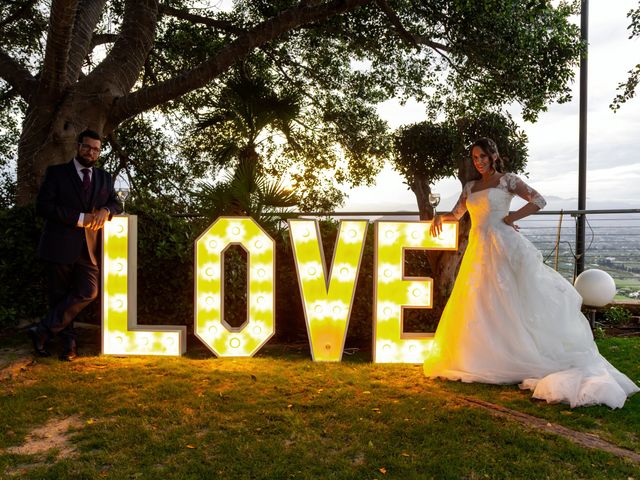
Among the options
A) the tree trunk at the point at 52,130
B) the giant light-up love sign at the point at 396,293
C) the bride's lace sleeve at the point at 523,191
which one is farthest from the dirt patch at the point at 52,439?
the bride's lace sleeve at the point at 523,191

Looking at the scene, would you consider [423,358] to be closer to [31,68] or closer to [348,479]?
[348,479]

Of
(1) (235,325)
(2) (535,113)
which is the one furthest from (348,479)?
(2) (535,113)

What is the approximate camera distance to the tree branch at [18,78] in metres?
8.31

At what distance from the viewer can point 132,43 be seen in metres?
8.82

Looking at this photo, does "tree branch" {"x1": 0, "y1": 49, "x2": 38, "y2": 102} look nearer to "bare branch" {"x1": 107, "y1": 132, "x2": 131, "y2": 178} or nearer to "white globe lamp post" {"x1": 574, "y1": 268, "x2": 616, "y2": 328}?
"bare branch" {"x1": 107, "y1": 132, "x2": 131, "y2": 178}

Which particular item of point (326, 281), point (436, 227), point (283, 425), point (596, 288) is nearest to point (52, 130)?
→ point (326, 281)

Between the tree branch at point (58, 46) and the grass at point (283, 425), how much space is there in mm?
4187

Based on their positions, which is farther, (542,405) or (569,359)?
(569,359)

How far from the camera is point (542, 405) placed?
4680 mm

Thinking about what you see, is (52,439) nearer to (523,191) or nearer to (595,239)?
(523,191)

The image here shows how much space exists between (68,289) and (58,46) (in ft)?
11.4

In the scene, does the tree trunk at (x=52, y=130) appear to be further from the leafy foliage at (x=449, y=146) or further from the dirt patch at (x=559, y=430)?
the dirt patch at (x=559, y=430)

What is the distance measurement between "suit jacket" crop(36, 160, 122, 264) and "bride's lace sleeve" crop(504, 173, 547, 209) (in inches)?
184

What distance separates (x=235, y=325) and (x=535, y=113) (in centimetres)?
647
